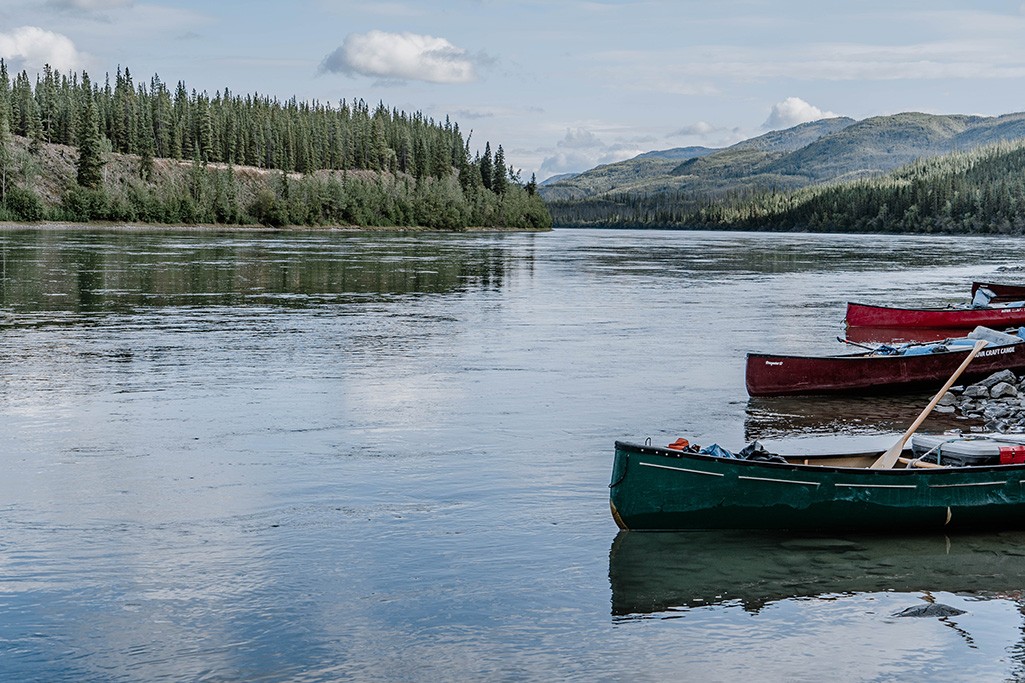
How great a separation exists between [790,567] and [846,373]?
42.9ft

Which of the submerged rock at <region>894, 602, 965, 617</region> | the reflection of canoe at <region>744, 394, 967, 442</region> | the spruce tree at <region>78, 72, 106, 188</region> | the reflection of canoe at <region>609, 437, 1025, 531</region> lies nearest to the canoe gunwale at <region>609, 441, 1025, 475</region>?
the reflection of canoe at <region>609, 437, 1025, 531</region>

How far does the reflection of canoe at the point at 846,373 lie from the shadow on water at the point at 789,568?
35.1 ft

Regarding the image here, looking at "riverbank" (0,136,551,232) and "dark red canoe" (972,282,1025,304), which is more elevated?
"riverbank" (0,136,551,232)

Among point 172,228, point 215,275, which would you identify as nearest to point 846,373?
point 215,275

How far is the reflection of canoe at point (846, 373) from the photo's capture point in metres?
25.8

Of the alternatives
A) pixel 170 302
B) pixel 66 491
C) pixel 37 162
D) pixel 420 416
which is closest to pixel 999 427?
pixel 420 416

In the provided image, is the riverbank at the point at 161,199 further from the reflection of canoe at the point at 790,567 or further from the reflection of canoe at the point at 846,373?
the reflection of canoe at the point at 790,567

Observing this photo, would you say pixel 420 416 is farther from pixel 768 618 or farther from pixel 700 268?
pixel 700 268

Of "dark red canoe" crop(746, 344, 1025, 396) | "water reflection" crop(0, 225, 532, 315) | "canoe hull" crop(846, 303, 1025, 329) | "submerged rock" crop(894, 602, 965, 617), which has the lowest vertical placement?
"submerged rock" crop(894, 602, 965, 617)

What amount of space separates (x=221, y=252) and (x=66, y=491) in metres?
76.0

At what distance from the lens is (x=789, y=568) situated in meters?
13.9

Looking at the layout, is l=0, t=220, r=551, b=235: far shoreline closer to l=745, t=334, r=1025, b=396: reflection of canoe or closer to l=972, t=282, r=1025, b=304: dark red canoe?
l=972, t=282, r=1025, b=304: dark red canoe

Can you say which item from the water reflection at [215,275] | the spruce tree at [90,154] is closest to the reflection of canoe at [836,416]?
the water reflection at [215,275]

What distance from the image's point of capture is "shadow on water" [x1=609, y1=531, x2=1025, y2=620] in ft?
42.6
